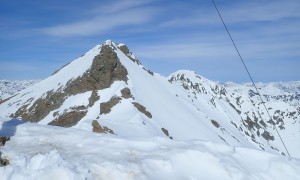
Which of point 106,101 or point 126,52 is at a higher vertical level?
point 126,52

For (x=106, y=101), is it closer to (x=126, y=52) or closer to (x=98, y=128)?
(x=98, y=128)

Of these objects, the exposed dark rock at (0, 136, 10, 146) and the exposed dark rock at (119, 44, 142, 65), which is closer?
the exposed dark rock at (0, 136, 10, 146)

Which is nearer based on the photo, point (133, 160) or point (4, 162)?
point (4, 162)

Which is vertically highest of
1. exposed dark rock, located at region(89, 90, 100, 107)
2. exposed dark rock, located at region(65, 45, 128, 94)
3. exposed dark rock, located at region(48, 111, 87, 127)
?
exposed dark rock, located at region(65, 45, 128, 94)

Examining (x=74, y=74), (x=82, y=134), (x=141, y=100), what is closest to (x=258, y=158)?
(x=82, y=134)

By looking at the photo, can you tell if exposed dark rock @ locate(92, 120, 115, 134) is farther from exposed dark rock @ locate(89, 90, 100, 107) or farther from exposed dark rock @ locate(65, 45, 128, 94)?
exposed dark rock @ locate(65, 45, 128, 94)

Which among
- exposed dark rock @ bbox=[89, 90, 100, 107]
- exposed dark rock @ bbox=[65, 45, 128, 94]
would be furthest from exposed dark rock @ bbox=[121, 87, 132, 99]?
exposed dark rock @ bbox=[65, 45, 128, 94]

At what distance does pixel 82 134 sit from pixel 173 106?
83.0 m

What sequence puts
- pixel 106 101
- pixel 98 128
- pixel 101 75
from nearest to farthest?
pixel 98 128 → pixel 106 101 → pixel 101 75

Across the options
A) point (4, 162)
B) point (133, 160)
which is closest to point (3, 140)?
point (4, 162)

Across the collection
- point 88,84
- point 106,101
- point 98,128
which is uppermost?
point 88,84

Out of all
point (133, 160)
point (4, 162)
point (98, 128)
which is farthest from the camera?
point (98, 128)

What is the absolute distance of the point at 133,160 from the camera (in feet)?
37.6

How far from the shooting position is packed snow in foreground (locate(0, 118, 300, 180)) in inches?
407
